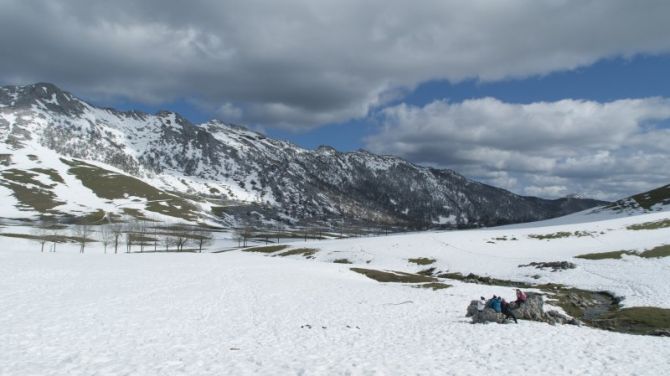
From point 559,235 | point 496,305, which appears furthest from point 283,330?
point 559,235

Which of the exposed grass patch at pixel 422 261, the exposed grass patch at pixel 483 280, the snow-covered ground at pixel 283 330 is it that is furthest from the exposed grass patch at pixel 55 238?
the exposed grass patch at pixel 483 280

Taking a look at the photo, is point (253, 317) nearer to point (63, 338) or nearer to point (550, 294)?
point (63, 338)

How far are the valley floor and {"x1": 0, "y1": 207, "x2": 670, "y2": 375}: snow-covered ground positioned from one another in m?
0.10

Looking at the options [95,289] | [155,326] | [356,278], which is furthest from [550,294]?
[95,289]

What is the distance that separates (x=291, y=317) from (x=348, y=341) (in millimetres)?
9009

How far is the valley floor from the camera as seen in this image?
19062 mm

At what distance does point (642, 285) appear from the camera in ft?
166

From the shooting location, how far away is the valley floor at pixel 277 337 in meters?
19.1

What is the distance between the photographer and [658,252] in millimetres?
68250

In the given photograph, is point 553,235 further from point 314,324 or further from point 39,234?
point 39,234

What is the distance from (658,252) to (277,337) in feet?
233

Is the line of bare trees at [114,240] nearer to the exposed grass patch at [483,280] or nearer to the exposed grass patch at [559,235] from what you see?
the exposed grass patch at [483,280]

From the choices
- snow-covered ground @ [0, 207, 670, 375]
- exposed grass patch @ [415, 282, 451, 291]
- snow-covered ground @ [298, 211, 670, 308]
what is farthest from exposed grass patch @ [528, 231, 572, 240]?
exposed grass patch @ [415, 282, 451, 291]

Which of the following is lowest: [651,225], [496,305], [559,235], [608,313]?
[608,313]
